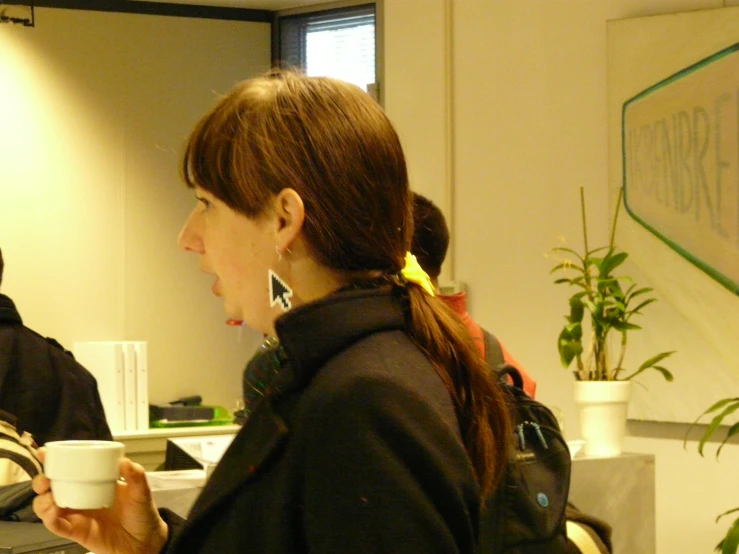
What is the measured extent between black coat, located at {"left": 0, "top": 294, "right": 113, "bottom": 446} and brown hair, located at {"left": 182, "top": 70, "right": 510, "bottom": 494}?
6.85 feet

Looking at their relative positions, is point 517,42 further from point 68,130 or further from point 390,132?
point 390,132

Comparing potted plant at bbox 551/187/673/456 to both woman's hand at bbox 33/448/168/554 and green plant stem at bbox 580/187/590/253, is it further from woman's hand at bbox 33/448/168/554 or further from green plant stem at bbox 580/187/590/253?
woman's hand at bbox 33/448/168/554

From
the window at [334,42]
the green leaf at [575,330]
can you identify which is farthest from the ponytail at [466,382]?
the window at [334,42]

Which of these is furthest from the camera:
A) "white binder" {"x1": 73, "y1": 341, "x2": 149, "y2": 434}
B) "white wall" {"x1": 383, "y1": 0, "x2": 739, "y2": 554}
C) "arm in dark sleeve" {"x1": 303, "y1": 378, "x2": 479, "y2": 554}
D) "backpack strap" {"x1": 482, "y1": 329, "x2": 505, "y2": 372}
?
"white binder" {"x1": 73, "y1": 341, "x2": 149, "y2": 434}

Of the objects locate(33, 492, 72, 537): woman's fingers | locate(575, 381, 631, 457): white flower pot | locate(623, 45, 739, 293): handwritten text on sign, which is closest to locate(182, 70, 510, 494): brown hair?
locate(33, 492, 72, 537): woman's fingers

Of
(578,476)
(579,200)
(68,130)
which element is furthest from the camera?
Result: (68,130)

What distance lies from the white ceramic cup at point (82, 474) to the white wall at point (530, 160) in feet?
9.63

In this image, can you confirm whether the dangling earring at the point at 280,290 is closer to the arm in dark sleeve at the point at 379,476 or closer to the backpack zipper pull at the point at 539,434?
the arm in dark sleeve at the point at 379,476

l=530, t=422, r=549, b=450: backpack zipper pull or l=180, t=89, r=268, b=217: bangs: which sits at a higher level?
l=180, t=89, r=268, b=217: bangs

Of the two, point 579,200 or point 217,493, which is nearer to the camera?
point 217,493

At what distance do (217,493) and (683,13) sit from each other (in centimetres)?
320

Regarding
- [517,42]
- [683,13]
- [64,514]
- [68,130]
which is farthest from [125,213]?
[64,514]

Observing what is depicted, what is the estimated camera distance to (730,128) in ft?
11.7

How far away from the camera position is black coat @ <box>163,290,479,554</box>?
36.0 inches
